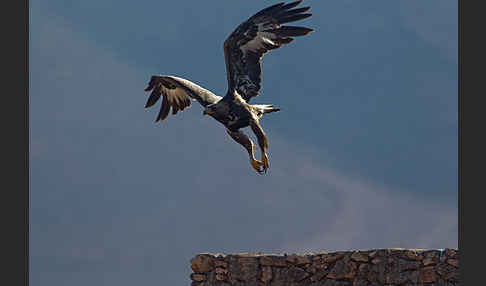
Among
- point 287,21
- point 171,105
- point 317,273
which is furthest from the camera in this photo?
point 171,105

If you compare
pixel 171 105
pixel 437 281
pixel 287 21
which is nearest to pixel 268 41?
pixel 287 21

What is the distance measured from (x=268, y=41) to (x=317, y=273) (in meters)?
3.88

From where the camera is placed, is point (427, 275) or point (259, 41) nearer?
point (259, 41)

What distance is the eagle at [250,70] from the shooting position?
11289 millimetres

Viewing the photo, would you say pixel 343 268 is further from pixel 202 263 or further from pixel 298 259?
pixel 202 263

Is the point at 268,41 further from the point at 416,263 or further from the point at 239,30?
the point at 416,263

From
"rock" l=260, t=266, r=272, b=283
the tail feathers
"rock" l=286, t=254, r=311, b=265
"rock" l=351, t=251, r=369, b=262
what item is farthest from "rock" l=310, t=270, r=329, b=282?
the tail feathers

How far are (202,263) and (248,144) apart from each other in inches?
106

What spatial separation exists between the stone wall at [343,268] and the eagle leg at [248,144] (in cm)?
190

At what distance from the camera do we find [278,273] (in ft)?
40.4

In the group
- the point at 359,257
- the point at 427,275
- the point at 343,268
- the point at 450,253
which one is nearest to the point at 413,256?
the point at 427,275

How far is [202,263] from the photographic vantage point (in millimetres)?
12930

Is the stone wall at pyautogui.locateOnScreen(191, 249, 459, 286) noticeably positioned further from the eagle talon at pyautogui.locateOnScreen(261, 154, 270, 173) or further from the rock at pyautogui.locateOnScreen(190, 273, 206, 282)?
the eagle talon at pyautogui.locateOnScreen(261, 154, 270, 173)

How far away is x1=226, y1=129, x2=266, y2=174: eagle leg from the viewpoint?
11.3m
